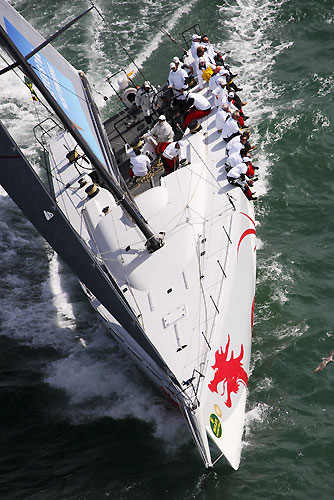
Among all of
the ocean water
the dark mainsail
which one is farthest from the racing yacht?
the ocean water

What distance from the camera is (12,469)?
35.2 feet

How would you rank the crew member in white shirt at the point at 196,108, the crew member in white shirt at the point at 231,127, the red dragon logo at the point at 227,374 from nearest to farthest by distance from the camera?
the red dragon logo at the point at 227,374
the crew member in white shirt at the point at 231,127
the crew member in white shirt at the point at 196,108

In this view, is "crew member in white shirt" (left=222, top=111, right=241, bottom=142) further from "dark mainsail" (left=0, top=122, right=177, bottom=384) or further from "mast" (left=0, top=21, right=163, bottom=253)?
"dark mainsail" (left=0, top=122, right=177, bottom=384)

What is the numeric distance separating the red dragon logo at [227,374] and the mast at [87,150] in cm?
228

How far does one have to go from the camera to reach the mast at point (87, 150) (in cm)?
936

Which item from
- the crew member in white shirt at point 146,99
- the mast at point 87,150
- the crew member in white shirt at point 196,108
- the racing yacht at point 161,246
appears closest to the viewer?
the racing yacht at point 161,246

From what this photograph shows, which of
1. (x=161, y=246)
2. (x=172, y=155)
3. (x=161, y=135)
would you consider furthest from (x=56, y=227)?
(x=161, y=135)

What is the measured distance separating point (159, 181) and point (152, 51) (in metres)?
7.91

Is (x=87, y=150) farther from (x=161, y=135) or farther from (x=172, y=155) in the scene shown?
(x=161, y=135)

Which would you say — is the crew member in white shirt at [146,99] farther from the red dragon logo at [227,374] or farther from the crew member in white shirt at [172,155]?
the red dragon logo at [227,374]

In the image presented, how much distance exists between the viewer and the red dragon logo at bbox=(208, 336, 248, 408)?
9.80m

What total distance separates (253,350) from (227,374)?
1.47 metres

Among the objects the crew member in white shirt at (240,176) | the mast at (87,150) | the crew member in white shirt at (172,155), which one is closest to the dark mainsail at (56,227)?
the mast at (87,150)

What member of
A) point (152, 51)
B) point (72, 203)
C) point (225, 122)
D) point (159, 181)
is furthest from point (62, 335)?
point (152, 51)
